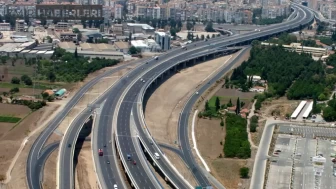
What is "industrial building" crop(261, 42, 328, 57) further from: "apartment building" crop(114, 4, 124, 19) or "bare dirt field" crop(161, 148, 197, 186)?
"bare dirt field" crop(161, 148, 197, 186)

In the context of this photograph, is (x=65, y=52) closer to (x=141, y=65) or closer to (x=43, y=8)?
(x=141, y=65)

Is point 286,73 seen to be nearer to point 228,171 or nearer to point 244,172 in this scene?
point 228,171

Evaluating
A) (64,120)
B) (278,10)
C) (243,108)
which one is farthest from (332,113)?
(278,10)

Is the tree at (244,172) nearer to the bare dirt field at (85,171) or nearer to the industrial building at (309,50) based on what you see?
the bare dirt field at (85,171)

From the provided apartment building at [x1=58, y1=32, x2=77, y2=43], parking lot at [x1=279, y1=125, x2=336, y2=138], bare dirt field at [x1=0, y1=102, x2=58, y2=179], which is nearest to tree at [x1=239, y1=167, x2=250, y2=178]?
parking lot at [x1=279, y1=125, x2=336, y2=138]

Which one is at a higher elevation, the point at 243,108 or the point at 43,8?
the point at 43,8


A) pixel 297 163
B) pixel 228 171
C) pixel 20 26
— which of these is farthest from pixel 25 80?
pixel 20 26

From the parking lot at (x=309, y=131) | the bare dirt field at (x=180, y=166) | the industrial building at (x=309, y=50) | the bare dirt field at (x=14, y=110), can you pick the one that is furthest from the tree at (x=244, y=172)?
the industrial building at (x=309, y=50)
